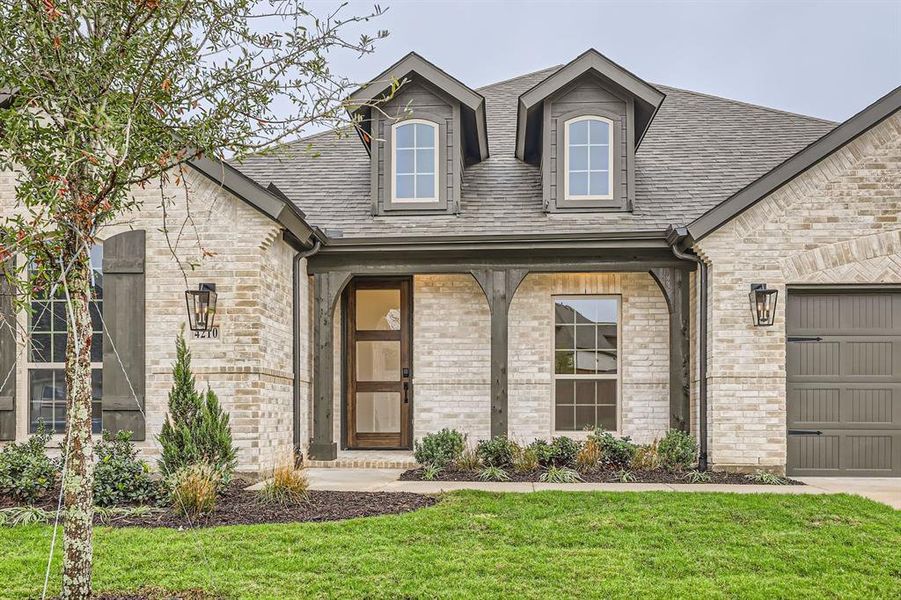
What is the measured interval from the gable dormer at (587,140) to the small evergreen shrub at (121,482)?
19.6 feet

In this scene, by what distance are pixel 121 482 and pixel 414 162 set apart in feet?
18.3

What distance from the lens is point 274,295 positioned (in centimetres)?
851

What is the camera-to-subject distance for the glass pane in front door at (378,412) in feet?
34.4

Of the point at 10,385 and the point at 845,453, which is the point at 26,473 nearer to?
the point at 10,385

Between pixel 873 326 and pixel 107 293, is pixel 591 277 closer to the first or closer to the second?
pixel 873 326

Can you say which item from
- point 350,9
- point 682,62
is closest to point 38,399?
point 350,9

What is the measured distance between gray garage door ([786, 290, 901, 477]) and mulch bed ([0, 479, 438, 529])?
15.8ft

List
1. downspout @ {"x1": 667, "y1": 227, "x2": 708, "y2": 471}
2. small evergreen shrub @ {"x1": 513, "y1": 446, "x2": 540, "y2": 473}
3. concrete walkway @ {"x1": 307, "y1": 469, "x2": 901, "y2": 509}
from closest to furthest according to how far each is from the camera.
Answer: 1. concrete walkway @ {"x1": 307, "y1": 469, "x2": 901, "y2": 509}
2. small evergreen shrub @ {"x1": 513, "y1": 446, "x2": 540, "y2": 473}
3. downspout @ {"x1": 667, "y1": 227, "x2": 708, "y2": 471}

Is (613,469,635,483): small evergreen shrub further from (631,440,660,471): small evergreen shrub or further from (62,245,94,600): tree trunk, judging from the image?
(62,245,94,600): tree trunk

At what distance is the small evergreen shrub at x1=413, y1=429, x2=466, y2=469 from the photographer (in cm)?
843

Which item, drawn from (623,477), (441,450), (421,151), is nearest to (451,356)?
(441,450)

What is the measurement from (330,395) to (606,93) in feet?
18.1

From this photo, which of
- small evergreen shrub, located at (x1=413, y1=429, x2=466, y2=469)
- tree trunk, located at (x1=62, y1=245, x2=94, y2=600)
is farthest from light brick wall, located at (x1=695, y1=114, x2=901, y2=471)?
tree trunk, located at (x1=62, y1=245, x2=94, y2=600)

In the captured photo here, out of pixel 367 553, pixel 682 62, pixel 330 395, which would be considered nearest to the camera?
pixel 367 553
